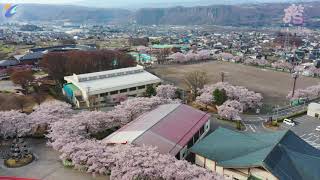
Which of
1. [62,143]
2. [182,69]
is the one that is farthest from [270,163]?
[182,69]

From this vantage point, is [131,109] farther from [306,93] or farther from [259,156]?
[306,93]

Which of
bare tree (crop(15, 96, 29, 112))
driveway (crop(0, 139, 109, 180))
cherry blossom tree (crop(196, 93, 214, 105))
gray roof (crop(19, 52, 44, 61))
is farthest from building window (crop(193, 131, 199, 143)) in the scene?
gray roof (crop(19, 52, 44, 61))

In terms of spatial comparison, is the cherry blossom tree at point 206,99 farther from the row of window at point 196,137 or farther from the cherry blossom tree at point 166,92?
the row of window at point 196,137

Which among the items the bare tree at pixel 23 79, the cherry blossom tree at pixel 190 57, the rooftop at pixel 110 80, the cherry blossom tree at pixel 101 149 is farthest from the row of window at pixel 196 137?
the cherry blossom tree at pixel 190 57

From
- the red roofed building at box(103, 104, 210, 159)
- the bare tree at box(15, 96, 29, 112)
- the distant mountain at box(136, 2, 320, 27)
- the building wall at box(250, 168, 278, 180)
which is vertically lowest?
the distant mountain at box(136, 2, 320, 27)

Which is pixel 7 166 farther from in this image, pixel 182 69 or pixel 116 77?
pixel 182 69

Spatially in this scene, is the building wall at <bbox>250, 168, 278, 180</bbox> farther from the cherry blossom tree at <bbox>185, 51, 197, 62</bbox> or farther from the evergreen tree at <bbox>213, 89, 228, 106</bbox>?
the cherry blossom tree at <bbox>185, 51, 197, 62</bbox>

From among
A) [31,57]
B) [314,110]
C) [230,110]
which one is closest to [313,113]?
[314,110]
